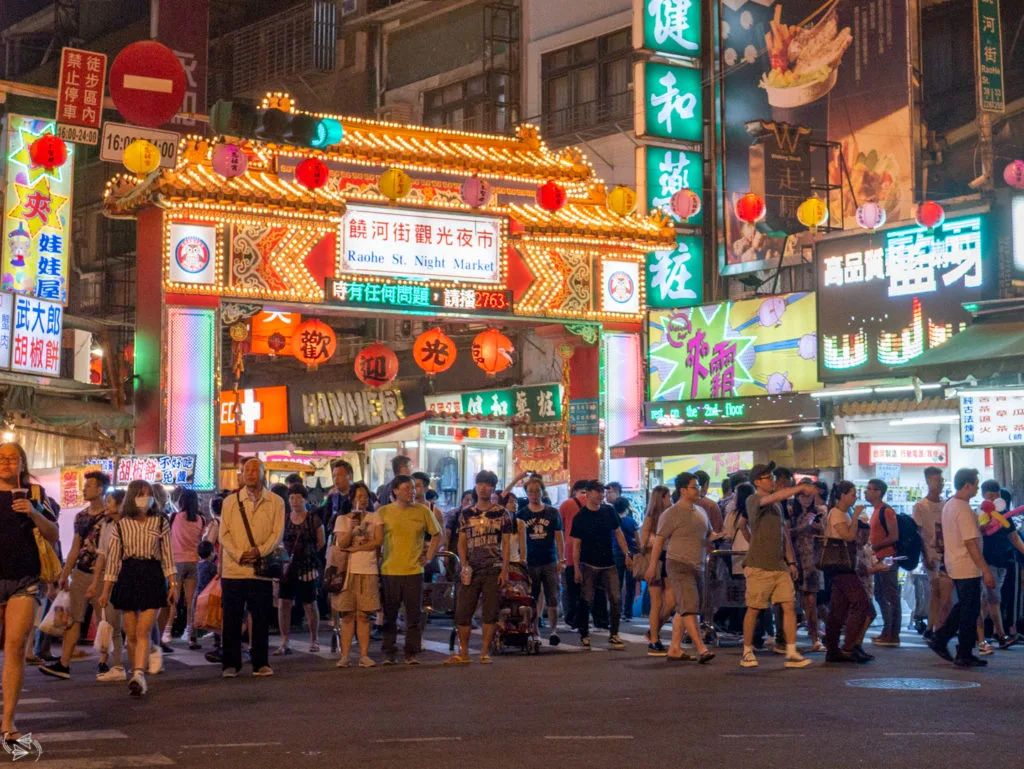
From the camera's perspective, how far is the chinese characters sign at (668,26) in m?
29.0

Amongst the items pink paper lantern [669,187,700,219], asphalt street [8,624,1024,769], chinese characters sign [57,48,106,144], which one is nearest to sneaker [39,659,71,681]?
asphalt street [8,624,1024,769]

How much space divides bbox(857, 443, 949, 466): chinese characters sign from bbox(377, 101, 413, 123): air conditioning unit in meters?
19.7

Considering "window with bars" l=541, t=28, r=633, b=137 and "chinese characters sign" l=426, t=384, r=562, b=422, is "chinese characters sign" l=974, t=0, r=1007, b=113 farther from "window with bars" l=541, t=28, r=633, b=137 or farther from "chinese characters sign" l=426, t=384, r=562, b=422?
"chinese characters sign" l=426, t=384, r=562, b=422

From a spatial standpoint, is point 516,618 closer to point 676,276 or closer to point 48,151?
point 48,151

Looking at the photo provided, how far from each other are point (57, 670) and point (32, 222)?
533 inches

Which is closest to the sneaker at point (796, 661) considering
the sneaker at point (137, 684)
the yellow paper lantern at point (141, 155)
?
the sneaker at point (137, 684)

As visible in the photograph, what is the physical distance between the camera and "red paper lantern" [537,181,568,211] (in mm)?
24312

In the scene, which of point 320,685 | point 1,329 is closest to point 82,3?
point 1,329

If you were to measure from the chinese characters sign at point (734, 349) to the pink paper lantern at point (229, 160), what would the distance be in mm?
9926

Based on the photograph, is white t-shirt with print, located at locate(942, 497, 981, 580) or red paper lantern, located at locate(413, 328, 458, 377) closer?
white t-shirt with print, located at locate(942, 497, 981, 580)

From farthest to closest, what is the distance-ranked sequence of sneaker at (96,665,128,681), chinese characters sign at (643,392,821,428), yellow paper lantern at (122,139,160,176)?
chinese characters sign at (643,392,821,428)
yellow paper lantern at (122,139,160,176)
sneaker at (96,665,128,681)

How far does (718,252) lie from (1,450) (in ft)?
Answer: 71.9

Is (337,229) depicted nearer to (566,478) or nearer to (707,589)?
(566,478)

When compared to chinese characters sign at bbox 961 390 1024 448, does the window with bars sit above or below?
above
